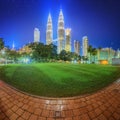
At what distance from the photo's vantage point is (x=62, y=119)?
328 cm

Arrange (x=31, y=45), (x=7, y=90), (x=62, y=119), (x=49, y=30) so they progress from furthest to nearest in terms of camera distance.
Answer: (x=49, y=30) < (x=31, y=45) < (x=7, y=90) < (x=62, y=119)

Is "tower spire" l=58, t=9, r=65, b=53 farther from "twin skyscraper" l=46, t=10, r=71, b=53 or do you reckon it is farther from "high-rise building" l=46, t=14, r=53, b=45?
"high-rise building" l=46, t=14, r=53, b=45

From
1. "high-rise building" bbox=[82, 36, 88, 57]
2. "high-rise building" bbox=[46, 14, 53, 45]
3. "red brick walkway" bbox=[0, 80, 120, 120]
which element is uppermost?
"high-rise building" bbox=[46, 14, 53, 45]

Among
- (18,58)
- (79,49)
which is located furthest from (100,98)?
(79,49)

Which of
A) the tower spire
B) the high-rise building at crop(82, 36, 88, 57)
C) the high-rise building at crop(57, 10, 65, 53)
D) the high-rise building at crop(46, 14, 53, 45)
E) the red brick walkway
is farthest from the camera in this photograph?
the high-rise building at crop(82, 36, 88, 57)

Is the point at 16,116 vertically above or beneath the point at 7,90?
beneath

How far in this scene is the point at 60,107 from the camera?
375 cm

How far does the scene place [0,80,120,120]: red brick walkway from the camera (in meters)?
3.36

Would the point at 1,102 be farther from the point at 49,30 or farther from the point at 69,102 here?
the point at 49,30

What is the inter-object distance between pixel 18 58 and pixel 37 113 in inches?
2607

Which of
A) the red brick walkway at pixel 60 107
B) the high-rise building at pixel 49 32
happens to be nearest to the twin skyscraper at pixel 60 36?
the high-rise building at pixel 49 32

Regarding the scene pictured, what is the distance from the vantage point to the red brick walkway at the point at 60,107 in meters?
3.36

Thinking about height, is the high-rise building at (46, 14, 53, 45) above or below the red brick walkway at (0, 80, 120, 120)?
above

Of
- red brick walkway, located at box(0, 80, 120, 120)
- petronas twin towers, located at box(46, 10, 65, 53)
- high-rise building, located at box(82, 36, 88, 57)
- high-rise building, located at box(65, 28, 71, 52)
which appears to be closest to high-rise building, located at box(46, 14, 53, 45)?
petronas twin towers, located at box(46, 10, 65, 53)
